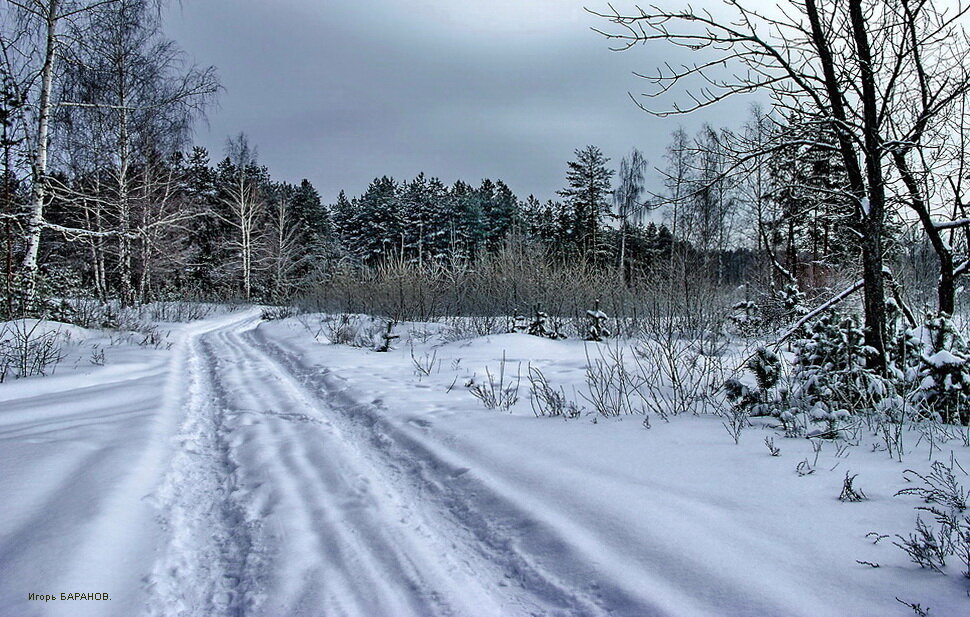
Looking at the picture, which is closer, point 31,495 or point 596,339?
point 31,495

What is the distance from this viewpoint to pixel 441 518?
103 inches

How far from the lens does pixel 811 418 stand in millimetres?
3512

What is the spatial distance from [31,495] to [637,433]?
12.5ft

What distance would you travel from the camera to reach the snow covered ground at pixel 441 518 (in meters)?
1.86

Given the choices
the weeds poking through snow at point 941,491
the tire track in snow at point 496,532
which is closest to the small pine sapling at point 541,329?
the tire track in snow at point 496,532

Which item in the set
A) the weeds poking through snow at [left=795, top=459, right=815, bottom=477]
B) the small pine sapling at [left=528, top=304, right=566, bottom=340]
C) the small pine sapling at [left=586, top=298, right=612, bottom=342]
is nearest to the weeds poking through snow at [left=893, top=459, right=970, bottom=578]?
the weeds poking through snow at [left=795, top=459, right=815, bottom=477]

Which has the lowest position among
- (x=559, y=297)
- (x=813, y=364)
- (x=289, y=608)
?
(x=289, y=608)

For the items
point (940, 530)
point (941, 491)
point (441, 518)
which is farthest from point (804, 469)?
point (441, 518)

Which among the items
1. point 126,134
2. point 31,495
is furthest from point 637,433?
point 126,134

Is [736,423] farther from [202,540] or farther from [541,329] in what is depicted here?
[541,329]

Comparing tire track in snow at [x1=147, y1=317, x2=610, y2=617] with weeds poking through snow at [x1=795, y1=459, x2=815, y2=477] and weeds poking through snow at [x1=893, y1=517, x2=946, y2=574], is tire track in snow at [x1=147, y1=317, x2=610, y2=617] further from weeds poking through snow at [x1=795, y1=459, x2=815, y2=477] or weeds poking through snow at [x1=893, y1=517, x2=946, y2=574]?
weeds poking through snow at [x1=795, y1=459, x2=815, y2=477]

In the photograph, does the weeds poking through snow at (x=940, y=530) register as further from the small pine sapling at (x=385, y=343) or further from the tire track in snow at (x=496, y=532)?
the small pine sapling at (x=385, y=343)

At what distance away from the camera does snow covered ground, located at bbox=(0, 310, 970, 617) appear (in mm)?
1856

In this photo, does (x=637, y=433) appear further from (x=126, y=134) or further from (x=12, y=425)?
(x=126, y=134)
